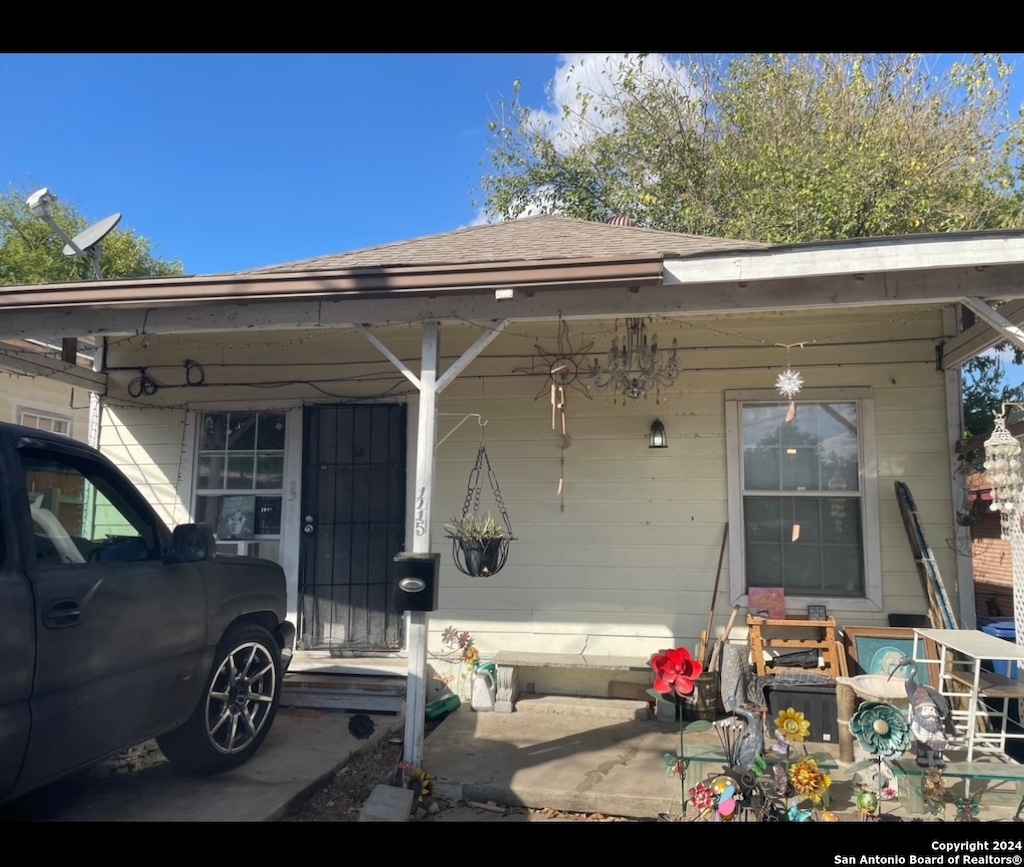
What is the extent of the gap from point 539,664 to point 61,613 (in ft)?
11.4

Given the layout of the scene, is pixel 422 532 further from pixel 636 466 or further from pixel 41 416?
pixel 41 416

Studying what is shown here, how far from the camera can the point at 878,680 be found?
4.36 m

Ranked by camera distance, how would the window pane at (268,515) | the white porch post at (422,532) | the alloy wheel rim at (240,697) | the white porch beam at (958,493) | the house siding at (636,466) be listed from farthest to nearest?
the window pane at (268,515) → the house siding at (636,466) → the white porch beam at (958,493) → the white porch post at (422,532) → the alloy wheel rim at (240,697)

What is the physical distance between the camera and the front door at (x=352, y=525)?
241 inches

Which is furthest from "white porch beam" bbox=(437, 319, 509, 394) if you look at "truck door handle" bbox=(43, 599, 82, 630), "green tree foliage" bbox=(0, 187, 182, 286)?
"green tree foliage" bbox=(0, 187, 182, 286)

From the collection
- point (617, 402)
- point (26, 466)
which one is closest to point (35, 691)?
point (26, 466)

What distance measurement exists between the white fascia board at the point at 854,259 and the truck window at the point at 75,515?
322 cm

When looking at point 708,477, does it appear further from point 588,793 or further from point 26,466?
point 26,466

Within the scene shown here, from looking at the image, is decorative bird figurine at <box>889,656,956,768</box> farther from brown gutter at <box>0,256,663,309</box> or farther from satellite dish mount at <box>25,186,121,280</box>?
satellite dish mount at <box>25,186,121,280</box>

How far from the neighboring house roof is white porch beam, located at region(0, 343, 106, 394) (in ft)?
7.00

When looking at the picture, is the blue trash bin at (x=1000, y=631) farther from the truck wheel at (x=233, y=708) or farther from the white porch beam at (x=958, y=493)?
the truck wheel at (x=233, y=708)

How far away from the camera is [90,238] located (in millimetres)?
6414

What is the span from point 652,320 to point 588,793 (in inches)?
142

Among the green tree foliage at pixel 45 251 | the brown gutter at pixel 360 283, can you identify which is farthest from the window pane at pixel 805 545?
the green tree foliage at pixel 45 251
